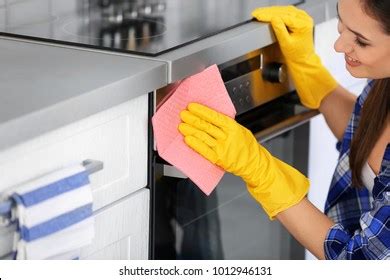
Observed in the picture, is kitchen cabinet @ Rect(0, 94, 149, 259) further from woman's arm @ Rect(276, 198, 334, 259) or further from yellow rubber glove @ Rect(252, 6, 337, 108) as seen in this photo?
yellow rubber glove @ Rect(252, 6, 337, 108)

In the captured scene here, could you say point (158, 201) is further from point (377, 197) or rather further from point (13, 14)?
point (13, 14)

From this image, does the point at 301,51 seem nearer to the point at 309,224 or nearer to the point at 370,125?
the point at 370,125

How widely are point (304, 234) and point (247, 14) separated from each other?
500 mm

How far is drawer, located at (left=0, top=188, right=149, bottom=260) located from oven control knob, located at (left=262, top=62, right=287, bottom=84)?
1.45 ft

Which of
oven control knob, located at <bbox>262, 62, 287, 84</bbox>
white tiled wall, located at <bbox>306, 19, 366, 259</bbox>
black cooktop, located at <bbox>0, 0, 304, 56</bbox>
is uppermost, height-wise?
black cooktop, located at <bbox>0, 0, 304, 56</bbox>

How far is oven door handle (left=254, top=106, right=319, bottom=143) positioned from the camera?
2.05 m

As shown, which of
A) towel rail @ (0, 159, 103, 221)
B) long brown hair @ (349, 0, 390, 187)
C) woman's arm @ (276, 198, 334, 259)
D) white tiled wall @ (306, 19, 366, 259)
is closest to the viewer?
towel rail @ (0, 159, 103, 221)

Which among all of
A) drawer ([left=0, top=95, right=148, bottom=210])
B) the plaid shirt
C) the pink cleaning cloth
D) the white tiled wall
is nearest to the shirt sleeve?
the plaid shirt

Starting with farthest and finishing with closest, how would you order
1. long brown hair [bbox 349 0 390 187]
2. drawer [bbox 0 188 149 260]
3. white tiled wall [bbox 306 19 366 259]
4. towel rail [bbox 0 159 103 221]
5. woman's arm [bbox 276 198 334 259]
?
1. white tiled wall [bbox 306 19 366 259]
2. long brown hair [bbox 349 0 390 187]
3. woman's arm [bbox 276 198 334 259]
4. drawer [bbox 0 188 149 260]
5. towel rail [bbox 0 159 103 221]

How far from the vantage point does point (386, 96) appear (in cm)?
199

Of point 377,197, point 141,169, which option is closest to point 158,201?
point 141,169

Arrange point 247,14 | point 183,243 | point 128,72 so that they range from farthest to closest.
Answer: point 247,14 < point 183,243 < point 128,72

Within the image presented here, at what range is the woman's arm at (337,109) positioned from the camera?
2209mm

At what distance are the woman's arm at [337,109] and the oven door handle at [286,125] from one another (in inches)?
1.2
